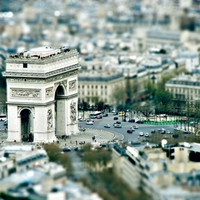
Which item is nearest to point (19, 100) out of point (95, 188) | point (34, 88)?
point (34, 88)

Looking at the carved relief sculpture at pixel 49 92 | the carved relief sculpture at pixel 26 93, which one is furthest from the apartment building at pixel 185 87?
the carved relief sculpture at pixel 26 93

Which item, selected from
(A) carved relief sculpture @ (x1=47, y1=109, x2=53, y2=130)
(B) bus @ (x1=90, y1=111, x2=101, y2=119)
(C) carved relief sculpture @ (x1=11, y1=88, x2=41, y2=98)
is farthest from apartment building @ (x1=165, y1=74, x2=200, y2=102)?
(C) carved relief sculpture @ (x1=11, y1=88, x2=41, y2=98)

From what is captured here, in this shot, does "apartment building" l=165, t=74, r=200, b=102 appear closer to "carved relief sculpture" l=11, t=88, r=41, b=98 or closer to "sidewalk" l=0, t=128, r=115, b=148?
"sidewalk" l=0, t=128, r=115, b=148

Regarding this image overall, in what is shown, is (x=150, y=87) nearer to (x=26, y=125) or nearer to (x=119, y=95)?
(x=119, y=95)

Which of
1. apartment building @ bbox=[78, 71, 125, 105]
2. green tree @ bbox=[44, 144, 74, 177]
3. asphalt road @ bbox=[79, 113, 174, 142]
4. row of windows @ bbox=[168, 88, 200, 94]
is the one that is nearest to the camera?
green tree @ bbox=[44, 144, 74, 177]

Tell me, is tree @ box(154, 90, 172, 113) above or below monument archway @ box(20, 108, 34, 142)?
above

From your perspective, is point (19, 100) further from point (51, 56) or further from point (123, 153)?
point (123, 153)
